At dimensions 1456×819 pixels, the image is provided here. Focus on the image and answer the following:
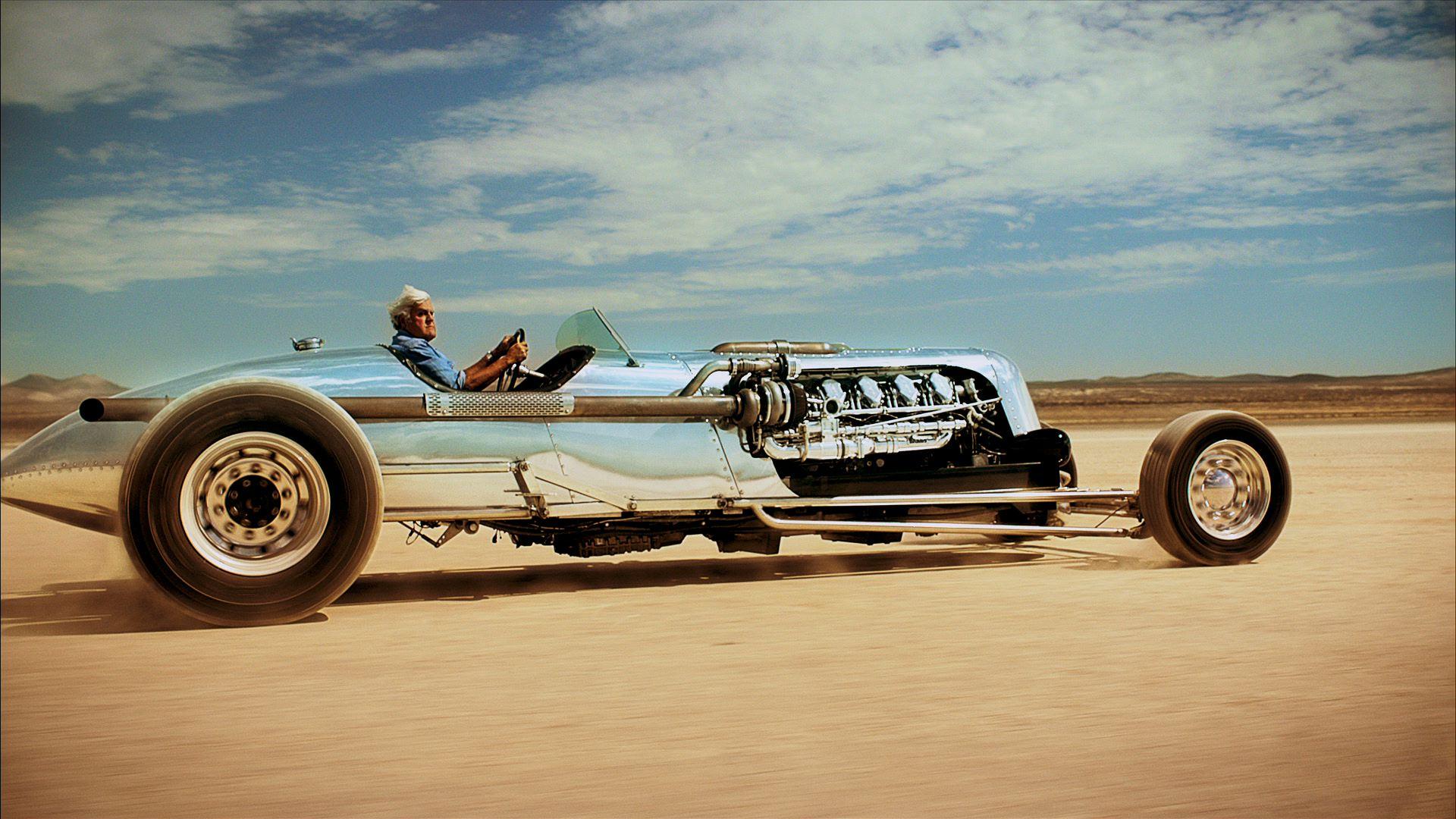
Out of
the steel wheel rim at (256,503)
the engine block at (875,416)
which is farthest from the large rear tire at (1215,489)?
the steel wheel rim at (256,503)

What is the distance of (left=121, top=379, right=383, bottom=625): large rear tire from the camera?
5.26 metres

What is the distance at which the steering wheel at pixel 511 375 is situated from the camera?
6695 millimetres

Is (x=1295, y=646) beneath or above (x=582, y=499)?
beneath

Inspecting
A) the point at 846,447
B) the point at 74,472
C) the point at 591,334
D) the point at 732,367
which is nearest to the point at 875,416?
the point at 846,447

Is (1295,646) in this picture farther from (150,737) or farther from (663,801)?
(150,737)

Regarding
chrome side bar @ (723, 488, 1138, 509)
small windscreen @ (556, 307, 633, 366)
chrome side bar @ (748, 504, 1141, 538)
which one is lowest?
chrome side bar @ (748, 504, 1141, 538)

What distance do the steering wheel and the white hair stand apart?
612 millimetres

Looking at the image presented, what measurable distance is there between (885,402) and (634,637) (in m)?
3.03

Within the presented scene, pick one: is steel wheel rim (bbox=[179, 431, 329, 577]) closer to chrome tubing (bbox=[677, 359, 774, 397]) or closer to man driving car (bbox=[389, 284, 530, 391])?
man driving car (bbox=[389, 284, 530, 391])

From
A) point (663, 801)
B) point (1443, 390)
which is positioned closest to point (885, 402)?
point (663, 801)

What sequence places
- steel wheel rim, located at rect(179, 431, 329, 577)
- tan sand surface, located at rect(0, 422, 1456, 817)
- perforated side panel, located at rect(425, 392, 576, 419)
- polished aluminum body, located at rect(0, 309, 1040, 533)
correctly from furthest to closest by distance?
perforated side panel, located at rect(425, 392, 576, 419), polished aluminum body, located at rect(0, 309, 1040, 533), steel wheel rim, located at rect(179, 431, 329, 577), tan sand surface, located at rect(0, 422, 1456, 817)

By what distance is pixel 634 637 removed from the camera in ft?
17.1

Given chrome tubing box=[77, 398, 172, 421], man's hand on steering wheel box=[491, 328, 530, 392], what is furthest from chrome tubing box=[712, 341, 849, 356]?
chrome tubing box=[77, 398, 172, 421]

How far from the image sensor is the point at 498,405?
6.18 metres
